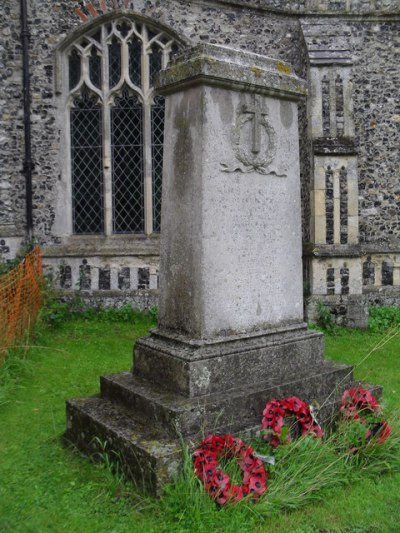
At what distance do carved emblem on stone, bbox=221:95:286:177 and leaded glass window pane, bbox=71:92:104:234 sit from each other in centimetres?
638

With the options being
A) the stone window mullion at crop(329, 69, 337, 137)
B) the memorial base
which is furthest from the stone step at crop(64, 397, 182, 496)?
the stone window mullion at crop(329, 69, 337, 137)

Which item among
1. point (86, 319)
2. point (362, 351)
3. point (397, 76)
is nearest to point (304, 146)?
point (397, 76)

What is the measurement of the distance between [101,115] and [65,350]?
4.65 m

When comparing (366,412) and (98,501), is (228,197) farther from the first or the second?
(98,501)

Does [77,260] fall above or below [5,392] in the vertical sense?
above

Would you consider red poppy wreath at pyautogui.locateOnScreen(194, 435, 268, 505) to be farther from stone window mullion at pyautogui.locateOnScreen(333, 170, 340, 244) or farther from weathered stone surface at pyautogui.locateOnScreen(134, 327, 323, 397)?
stone window mullion at pyautogui.locateOnScreen(333, 170, 340, 244)

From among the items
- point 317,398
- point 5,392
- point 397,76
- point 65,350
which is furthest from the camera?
point 397,76

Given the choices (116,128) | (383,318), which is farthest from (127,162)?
(383,318)

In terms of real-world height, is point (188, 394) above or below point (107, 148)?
below

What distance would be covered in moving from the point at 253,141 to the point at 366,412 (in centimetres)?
220

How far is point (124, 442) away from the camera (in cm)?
344

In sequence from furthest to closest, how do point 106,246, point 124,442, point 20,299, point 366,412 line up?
point 106,246 → point 20,299 → point 366,412 → point 124,442

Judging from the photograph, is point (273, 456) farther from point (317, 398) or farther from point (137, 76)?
point (137, 76)

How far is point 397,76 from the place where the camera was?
34.7 ft
